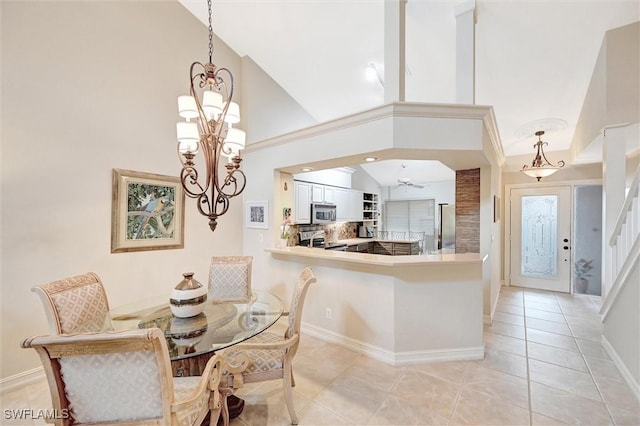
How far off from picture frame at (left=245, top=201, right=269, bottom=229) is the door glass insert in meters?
5.13

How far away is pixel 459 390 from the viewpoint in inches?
86.6

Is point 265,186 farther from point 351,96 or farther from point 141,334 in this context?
point 141,334

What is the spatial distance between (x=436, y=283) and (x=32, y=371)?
381 cm

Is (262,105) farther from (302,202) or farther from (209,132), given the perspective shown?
(209,132)

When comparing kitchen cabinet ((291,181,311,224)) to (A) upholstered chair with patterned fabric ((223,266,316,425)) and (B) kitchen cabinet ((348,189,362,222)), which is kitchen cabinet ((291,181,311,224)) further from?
(A) upholstered chair with patterned fabric ((223,266,316,425))

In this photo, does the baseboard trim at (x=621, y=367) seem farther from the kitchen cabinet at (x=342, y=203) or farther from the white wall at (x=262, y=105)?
the white wall at (x=262, y=105)

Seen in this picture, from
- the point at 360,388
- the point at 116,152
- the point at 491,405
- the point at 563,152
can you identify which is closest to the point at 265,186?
the point at 116,152

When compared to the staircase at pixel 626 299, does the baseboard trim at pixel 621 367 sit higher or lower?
lower

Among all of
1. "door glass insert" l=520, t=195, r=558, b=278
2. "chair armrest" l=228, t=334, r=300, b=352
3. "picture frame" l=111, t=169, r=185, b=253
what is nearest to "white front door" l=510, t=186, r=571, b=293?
"door glass insert" l=520, t=195, r=558, b=278

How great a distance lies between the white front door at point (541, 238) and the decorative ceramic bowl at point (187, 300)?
5.96 metres

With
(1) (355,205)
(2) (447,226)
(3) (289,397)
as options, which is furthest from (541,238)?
(3) (289,397)

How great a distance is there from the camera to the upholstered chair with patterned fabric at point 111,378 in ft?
3.42

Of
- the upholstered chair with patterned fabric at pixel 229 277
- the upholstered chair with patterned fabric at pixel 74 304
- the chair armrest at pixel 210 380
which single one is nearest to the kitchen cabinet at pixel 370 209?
the upholstered chair with patterned fabric at pixel 229 277

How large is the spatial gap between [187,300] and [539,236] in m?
6.24
